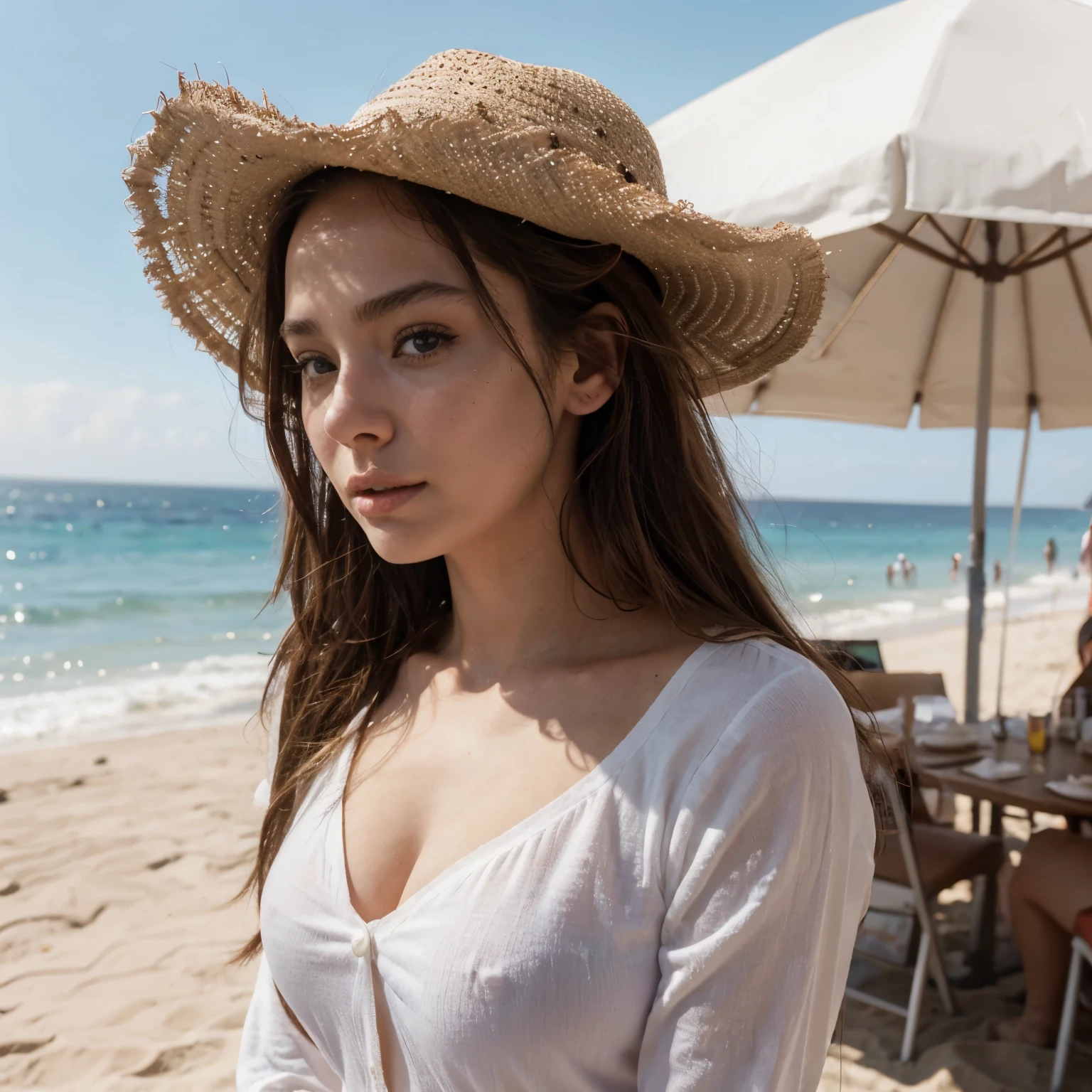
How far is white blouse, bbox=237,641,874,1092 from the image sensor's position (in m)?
0.97

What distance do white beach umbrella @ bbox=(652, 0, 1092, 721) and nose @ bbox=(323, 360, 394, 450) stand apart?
103cm

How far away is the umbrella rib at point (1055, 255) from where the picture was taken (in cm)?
382

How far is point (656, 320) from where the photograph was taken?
4.51 feet

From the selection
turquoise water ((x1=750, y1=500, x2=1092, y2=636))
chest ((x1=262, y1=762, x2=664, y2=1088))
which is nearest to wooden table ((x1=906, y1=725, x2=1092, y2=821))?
turquoise water ((x1=750, y1=500, x2=1092, y2=636))

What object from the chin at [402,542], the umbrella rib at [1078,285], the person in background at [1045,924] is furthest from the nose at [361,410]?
the umbrella rib at [1078,285]

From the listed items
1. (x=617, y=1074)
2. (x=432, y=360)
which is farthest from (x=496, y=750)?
(x=432, y=360)

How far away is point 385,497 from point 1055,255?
12.4ft

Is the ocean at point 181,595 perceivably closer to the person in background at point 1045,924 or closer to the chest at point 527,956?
the chest at point 527,956

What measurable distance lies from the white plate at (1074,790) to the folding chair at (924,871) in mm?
459

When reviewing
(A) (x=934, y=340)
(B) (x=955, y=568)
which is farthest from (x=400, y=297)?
(B) (x=955, y=568)

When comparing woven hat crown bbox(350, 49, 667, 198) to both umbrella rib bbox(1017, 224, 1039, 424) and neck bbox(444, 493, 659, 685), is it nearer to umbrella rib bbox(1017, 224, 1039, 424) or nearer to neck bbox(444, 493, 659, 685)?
neck bbox(444, 493, 659, 685)

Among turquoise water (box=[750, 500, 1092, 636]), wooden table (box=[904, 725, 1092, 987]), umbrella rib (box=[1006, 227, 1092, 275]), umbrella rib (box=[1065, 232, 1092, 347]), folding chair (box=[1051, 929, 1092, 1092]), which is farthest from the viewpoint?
turquoise water (box=[750, 500, 1092, 636])

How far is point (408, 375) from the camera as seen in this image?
1.14 m

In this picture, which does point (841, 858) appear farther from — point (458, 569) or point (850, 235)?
point (850, 235)
